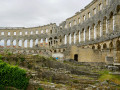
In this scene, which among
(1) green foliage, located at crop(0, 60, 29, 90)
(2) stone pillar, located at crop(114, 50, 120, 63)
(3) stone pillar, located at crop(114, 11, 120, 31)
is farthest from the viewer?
(3) stone pillar, located at crop(114, 11, 120, 31)

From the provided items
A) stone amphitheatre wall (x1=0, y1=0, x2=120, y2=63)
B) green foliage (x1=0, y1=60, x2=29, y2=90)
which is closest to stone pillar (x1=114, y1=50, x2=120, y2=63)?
stone amphitheatre wall (x1=0, y1=0, x2=120, y2=63)

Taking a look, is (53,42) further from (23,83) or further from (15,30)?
(23,83)

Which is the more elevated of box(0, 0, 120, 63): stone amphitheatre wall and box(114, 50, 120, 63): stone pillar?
box(0, 0, 120, 63): stone amphitheatre wall

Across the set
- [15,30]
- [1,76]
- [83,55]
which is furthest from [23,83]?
[15,30]

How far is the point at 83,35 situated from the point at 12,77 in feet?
86.1

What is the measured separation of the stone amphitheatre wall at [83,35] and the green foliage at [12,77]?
1262cm

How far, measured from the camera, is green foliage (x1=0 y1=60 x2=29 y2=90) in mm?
10055

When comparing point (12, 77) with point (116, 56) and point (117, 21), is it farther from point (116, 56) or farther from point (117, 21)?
point (117, 21)

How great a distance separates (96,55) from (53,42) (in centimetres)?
2650

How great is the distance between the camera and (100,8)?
91.8 feet

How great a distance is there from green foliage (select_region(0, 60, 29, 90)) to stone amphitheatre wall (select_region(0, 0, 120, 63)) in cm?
1262

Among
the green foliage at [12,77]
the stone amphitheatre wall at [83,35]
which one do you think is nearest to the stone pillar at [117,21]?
the stone amphitheatre wall at [83,35]

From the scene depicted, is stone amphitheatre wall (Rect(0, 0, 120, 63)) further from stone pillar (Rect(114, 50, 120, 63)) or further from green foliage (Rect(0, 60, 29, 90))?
green foliage (Rect(0, 60, 29, 90))

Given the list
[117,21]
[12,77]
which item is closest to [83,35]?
[117,21]
